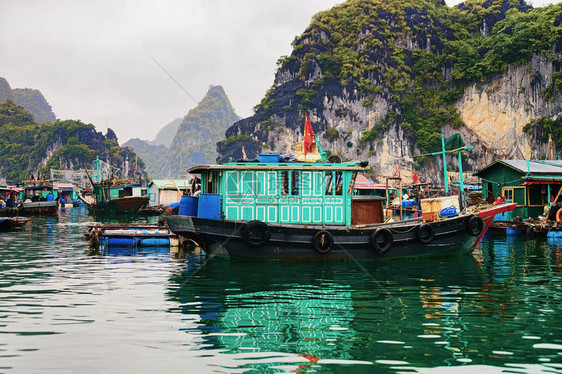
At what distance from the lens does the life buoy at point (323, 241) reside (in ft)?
49.3

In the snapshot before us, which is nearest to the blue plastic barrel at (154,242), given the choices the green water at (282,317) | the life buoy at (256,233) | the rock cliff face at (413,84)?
the green water at (282,317)

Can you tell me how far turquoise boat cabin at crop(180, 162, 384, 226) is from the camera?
50.8 feet

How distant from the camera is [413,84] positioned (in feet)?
323

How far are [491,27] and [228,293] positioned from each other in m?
104

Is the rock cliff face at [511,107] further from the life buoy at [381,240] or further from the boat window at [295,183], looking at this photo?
the boat window at [295,183]

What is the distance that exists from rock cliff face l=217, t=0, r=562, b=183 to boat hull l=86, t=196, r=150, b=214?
57.0 metres

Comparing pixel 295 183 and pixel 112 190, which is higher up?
pixel 112 190

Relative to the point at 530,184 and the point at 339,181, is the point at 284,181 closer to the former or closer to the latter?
the point at 339,181

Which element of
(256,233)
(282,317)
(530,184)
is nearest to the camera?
(282,317)

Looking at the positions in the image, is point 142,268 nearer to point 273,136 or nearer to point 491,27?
point 273,136

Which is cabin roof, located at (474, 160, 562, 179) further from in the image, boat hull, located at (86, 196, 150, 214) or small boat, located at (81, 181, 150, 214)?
small boat, located at (81, 181, 150, 214)

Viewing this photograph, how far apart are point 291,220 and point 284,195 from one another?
852mm

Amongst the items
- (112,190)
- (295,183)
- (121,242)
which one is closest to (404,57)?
(112,190)

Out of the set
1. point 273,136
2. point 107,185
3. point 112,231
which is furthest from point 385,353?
point 273,136
